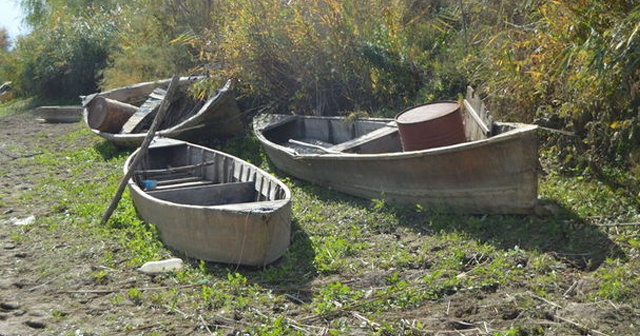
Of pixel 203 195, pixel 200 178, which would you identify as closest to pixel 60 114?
pixel 200 178

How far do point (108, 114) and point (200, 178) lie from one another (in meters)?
5.11

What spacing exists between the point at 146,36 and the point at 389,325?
15.4 meters

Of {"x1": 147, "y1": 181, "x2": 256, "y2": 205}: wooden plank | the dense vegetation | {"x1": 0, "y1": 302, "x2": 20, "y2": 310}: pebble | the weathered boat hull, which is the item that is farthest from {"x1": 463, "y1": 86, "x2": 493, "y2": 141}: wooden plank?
{"x1": 0, "y1": 302, "x2": 20, "y2": 310}: pebble

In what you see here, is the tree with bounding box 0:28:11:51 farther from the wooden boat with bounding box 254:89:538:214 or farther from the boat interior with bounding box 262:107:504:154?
the wooden boat with bounding box 254:89:538:214

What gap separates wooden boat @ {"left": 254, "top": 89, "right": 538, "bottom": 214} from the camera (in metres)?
8.27

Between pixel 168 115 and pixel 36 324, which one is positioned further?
pixel 168 115

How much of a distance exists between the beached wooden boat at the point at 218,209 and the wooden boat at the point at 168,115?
8.46 feet

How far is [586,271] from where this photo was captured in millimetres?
7121

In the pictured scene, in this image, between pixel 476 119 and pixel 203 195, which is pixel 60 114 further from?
pixel 476 119

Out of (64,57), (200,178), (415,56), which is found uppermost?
(64,57)

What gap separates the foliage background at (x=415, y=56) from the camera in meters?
8.55

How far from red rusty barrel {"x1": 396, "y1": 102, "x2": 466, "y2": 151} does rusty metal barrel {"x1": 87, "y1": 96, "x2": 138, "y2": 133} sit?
7873 millimetres

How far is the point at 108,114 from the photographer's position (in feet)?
52.6

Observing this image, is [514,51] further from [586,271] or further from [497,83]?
[586,271]
